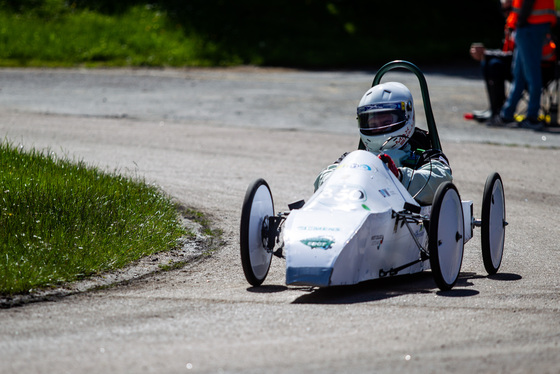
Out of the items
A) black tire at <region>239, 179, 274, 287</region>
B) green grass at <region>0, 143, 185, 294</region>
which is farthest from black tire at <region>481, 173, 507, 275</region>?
green grass at <region>0, 143, 185, 294</region>

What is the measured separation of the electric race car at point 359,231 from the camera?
5527 millimetres

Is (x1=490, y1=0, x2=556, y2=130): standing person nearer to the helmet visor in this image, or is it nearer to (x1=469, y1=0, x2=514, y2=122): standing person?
(x1=469, y1=0, x2=514, y2=122): standing person

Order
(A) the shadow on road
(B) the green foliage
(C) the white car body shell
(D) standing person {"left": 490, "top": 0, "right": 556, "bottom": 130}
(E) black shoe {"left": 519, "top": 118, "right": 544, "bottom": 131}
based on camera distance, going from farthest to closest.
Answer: (B) the green foliage, (E) black shoe {"left": 519, "top": 118, "right": 544, "bottom": 131}, (D) standing person {"left": 490, "top": 0, "right": 556, "bottom": 130}, (A) the shadow on road, (C) the white car body shell

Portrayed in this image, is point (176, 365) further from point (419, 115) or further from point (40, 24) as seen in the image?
point (40, 24)

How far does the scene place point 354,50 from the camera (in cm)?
2238

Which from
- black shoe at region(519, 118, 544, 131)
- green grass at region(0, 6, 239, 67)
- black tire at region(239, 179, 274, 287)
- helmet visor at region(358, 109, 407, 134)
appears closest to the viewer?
black tire at region(239, 179, 274, 287)

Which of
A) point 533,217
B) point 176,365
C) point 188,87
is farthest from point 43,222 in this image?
point 188,87

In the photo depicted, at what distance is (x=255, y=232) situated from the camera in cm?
614

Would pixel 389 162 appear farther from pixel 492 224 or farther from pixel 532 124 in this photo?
pixel 532 124

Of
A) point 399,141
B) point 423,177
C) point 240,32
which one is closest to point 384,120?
point 399,141

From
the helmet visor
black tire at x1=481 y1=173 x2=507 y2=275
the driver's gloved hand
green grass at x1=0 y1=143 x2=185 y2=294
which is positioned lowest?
green grass at x1=0 y1=143 x2=185 y2=294

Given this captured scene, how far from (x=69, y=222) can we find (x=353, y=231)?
2.58 metres

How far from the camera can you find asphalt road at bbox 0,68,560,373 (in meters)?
4.45

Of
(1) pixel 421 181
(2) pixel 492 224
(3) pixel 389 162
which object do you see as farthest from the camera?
(2) pixel 492 224
